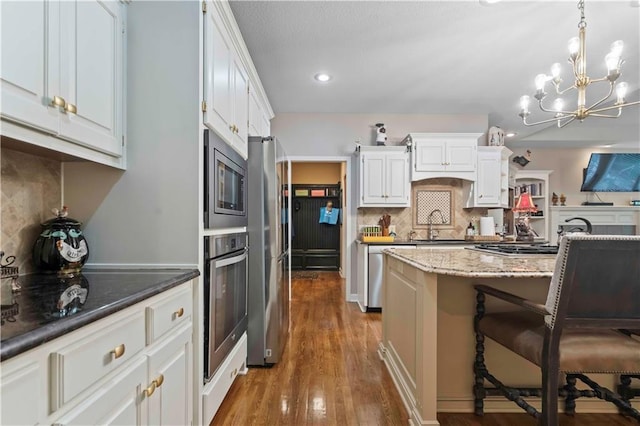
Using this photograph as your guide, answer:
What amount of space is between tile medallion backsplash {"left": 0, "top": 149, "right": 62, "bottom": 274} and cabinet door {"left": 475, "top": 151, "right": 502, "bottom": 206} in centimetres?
444

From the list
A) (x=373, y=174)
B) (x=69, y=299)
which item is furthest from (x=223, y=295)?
(x=373, y=174)

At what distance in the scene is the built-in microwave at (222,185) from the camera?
1593 mm

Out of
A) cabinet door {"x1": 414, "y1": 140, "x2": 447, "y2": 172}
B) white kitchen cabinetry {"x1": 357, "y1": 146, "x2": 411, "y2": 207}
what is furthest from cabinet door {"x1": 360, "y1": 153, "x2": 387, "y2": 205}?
cabinet door {"x1": 414, "y1": 140, "x2": 447, "y2": 172}

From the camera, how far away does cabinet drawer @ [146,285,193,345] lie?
112 centimetres

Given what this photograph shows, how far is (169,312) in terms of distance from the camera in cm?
126

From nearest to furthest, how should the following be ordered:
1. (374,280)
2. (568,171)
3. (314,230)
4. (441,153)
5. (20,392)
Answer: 1. (20,392)
2. (374,280)
3. (441,153)
4. (568,171)
5. (314,230)

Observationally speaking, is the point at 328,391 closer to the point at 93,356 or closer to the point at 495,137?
the point at 93,356

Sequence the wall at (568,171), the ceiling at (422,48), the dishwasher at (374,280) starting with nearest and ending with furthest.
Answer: the ceiling at (422,48) < the dishwasher at (374,280) < the wall at (568,171)

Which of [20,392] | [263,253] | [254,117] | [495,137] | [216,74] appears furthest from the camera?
[495,137]

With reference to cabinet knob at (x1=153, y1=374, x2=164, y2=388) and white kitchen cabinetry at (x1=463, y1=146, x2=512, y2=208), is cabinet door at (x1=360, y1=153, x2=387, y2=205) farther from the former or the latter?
cabinet knob at (x1=153, y1=374, x2=164, y2=388)

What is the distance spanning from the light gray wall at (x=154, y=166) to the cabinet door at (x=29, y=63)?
0.45 meters

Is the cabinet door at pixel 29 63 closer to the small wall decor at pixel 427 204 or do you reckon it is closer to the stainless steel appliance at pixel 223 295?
the stainless steel appliance at pixel 223 295

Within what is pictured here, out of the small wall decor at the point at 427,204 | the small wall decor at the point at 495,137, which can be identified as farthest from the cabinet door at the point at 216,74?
the small wall decor at the point at 495,137

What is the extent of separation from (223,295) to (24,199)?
3.26ft
